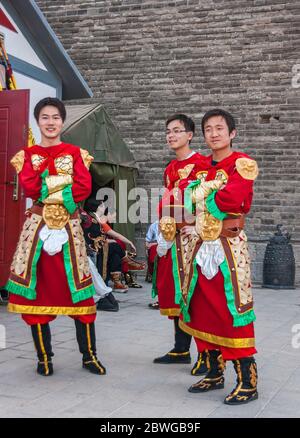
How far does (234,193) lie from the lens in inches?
144

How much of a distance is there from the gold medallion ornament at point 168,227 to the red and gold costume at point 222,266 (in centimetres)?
65

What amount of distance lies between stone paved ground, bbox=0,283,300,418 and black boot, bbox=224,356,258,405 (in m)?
0.06

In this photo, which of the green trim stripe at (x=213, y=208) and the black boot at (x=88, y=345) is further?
the black boot at (x=88, y=345)

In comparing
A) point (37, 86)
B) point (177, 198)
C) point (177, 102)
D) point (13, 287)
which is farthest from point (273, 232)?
point (13, 287)

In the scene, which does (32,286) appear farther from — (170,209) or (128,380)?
(170,209)

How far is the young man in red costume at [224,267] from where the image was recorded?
12.1ft

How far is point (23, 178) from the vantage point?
4156mm

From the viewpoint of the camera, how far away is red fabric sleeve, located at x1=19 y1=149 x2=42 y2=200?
4.13 metres

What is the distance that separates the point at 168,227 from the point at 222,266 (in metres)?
0.92

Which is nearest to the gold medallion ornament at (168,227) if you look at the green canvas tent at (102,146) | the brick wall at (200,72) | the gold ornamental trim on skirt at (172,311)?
the gold ornamental trim on skirt at (172,311)

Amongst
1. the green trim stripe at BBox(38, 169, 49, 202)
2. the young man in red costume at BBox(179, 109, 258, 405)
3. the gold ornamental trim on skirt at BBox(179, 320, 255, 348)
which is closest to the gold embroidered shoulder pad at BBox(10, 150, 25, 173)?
the green trim stripe at BBox(38, 169, 49, 202)

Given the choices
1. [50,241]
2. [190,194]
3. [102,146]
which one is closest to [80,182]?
[50,241]

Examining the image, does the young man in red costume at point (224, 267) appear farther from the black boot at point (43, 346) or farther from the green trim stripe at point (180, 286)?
the black boot at point (43, 346)

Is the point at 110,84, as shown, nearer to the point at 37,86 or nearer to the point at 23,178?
the point at 37,86
